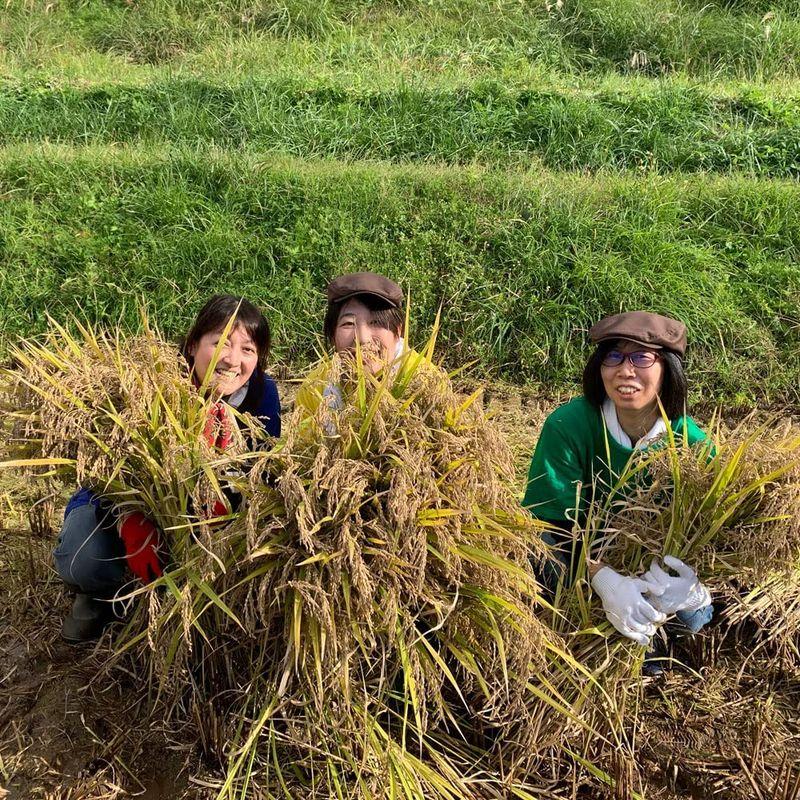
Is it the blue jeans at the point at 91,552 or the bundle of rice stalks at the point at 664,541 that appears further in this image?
the blue jeans at the point at 91,552

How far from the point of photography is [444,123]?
574 cm

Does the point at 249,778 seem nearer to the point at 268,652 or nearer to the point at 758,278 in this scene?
the point at 268,652

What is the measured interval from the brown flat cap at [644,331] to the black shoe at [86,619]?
1.56 m

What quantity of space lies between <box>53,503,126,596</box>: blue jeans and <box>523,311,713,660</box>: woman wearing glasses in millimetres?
1084

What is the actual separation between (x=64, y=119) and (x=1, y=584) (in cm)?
434

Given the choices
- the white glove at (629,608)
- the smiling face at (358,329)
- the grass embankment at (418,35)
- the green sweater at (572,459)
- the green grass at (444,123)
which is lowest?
the white glove at (629,608)

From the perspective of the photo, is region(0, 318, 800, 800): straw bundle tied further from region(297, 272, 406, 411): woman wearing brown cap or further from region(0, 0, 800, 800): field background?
region(297, 272, 406, 411): woman wearing brown cap

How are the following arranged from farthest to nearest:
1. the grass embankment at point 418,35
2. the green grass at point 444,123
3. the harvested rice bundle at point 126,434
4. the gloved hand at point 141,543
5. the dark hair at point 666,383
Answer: the grass embankment at point 418,35 < the green grass at point 444,123 < the dark hair at point 666,383 < the gloved hand at point 141,543 < the harvested rice bundle at point 126,434

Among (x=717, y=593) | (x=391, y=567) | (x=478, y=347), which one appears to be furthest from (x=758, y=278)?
(x=391, y=567)

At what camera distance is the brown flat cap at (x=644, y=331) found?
7.23ft

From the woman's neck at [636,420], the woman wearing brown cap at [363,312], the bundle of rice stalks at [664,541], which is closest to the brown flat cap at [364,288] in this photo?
the woman wearing brown cap at [363,312]

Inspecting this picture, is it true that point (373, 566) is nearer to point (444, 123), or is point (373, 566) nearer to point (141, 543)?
point (141, 543)

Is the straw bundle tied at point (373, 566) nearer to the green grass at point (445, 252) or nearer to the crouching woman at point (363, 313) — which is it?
the crouching woman at point (363, 313)

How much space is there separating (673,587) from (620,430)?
1.59 feet
